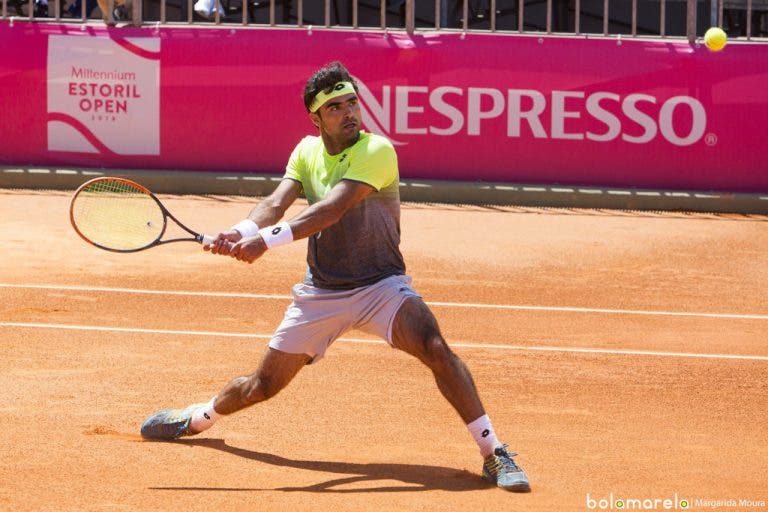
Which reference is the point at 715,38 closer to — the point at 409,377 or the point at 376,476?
the point at 409,377

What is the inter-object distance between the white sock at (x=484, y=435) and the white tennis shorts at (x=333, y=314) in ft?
2.04

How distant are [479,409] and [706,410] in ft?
7.21

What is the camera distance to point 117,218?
8227 mm

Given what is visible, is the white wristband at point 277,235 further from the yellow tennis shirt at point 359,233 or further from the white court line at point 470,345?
the white court line at point 470,345

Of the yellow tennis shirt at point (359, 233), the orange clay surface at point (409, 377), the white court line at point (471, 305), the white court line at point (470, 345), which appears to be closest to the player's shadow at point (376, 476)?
the orange clay surface at point (409, 377)

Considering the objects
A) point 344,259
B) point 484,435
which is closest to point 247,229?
point 344,259

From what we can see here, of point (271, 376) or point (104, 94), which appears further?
point (104, 94)

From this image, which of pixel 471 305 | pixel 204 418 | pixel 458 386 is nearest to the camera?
pixel 458 386

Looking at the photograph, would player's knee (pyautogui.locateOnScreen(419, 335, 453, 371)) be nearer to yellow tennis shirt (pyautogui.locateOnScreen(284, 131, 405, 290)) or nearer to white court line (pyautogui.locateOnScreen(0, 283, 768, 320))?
yellow tennis shirt (pyautogui.locateOnScreen(284, 131, 405, 290))

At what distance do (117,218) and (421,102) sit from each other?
30.6 ft

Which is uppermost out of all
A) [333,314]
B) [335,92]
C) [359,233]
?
[335,92]

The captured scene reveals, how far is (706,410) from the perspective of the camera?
880 centimetres

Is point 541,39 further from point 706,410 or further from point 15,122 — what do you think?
point 706,410

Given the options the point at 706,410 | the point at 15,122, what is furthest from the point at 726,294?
the point at 15,122
